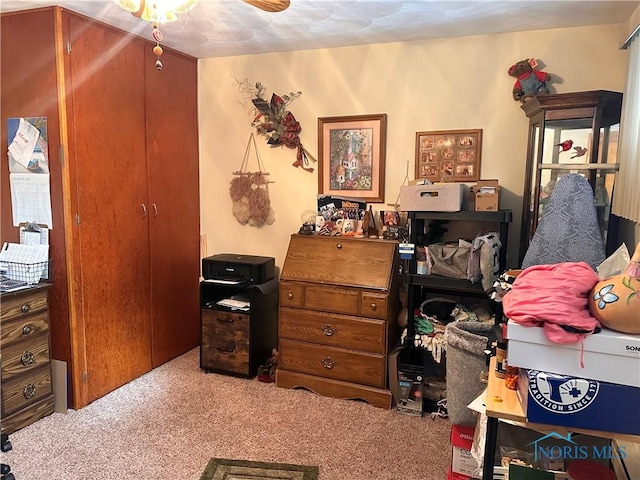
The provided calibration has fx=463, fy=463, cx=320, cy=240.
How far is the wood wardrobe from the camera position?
8.44 feet

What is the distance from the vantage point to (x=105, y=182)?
2828mm

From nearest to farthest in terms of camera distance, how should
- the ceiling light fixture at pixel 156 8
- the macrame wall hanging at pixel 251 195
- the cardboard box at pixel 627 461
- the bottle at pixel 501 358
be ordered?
1. the ceiling light fixture at pixel 156 8
2. the bottle at pixel 501 358
3. the cardboard box at pixel 627 461
4. the macrame wall hanging at pixel 251 195

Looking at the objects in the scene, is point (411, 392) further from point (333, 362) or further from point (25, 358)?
point (25, 358)

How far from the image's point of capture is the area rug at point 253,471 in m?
2.16

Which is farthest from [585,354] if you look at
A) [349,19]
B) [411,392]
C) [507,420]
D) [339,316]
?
[349,19]

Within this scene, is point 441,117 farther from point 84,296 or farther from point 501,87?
point 84,296

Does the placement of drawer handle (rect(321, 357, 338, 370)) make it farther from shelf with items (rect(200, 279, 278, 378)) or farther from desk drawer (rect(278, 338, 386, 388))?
shelf with items (rect(200, 279, 278, 378))

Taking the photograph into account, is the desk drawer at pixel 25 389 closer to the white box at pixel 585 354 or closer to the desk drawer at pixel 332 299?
the desk drawer at pixel 332 299

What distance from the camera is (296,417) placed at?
2723mm

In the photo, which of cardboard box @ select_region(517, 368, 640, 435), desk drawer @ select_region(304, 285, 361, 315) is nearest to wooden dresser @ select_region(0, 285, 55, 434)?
desk drawer @ select_region(304, 285, 361, 315)

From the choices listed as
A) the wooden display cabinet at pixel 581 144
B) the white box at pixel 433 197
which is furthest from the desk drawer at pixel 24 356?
the wooden display cabinet at pixel 581 144

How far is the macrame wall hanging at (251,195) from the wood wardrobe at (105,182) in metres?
0.40

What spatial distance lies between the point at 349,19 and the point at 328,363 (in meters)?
2.07

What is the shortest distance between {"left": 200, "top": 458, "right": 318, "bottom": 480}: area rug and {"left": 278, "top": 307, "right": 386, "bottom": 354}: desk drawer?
832 millimetres
